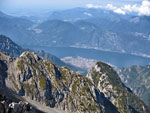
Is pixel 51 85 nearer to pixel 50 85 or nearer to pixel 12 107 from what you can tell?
pixel 50 85

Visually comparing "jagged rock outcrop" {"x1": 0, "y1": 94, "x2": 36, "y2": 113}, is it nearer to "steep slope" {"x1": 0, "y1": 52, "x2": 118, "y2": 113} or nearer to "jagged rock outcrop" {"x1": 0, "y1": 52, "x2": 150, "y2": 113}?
"jagged rock outcrop" {"x1": 0, "y1": 52, "x2": 150, "y2": 113}

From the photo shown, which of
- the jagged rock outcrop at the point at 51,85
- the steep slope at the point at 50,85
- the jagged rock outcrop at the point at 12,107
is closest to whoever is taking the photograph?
the jagged rock outcrop at the point at 12,107

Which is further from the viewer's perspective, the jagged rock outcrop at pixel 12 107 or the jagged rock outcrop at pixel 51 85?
the jagged rock outcrop at pixel 51 85

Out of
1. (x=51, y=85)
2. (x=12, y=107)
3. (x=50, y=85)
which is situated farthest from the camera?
(x=51, y=85)

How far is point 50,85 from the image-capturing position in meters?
148

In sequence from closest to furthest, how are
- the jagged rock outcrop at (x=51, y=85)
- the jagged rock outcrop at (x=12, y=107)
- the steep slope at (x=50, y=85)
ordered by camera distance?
the jagged rock outcrop at (x=12, y=107) < the jagged rock outcrop at (x=51, y=85) < the steep slope at (x=50, y=85)

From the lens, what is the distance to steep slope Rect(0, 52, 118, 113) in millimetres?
141125

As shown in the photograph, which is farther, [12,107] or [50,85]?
[50,85]

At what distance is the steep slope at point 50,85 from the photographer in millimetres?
141125

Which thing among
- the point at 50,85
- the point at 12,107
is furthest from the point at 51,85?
the point at 12,107

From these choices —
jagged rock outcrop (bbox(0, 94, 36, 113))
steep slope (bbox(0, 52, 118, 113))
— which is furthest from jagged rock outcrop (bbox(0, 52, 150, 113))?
jagged rock outcrop (bbox(0, 94, 36, 113))

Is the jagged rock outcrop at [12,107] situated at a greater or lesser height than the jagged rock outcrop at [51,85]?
greater

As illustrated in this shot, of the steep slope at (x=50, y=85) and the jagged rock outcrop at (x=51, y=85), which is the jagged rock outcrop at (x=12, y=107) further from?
the steep slope at (x=50, y=85)

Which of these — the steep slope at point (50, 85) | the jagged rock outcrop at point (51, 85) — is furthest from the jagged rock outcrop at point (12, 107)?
the steep slope at point (50, 85)
